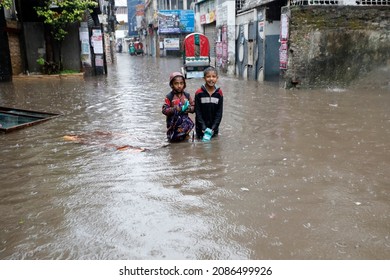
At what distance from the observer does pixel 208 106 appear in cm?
579

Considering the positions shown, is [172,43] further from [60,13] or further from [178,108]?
[178,108]

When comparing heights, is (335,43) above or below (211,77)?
above

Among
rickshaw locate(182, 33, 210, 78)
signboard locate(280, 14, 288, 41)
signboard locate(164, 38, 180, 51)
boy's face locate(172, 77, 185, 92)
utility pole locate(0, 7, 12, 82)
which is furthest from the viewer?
signboard locate(164, 38, 180, 51)

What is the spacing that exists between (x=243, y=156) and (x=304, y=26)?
827 cm

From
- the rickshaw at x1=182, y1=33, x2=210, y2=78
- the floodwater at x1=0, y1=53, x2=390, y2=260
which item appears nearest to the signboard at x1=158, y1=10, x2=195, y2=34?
the rickshaw at x1=182, y1=33, x2=210, y2=78

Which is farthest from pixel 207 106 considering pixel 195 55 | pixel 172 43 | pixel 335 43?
pixel 172 43

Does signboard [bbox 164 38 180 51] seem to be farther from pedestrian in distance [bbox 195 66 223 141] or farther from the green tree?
pedestrian in distance [bbox 195 66 223 141]

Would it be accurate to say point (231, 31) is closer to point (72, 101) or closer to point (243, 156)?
point (72, 101)

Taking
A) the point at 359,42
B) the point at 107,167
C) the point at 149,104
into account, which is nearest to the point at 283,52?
the point at 359,42

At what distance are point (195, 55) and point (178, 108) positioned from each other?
12.8 metres

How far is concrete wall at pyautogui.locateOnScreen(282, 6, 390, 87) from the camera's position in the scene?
1199cm

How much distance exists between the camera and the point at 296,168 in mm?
4629

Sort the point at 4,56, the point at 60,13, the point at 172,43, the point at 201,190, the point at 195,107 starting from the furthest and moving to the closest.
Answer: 1. the point at 172,43
2. the point at 60,13
3. the point at 4,56
4. the point at 195,107
5. the point at 201,190

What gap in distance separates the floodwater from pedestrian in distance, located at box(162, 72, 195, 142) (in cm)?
25
